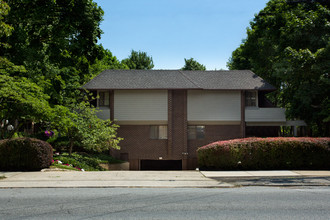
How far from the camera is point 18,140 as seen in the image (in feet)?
54.4

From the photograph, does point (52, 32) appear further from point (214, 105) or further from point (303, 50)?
point (303, 50)

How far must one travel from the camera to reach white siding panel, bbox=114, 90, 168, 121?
97.7ft

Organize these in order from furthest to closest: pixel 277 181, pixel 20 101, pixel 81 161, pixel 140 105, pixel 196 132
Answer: pixel 196 132 → pixel 140 105 → pixel 81 161 → pixel 20 101 → pixel 277 181

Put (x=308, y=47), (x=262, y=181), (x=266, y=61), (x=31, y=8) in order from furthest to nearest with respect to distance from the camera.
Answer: (x=266, y=61) < (x=308, y=47) < (x=31, y=8) < (x=262, y=181)

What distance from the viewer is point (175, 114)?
29906 millimetres

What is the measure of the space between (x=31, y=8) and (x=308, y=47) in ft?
67.8

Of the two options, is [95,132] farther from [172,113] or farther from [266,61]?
[266,61]

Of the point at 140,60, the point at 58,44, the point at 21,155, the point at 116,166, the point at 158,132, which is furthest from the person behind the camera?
the point at 140,60

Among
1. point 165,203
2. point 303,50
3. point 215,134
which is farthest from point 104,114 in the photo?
point 165,203

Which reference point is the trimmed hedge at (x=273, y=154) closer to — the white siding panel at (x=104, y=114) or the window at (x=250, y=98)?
the window at (x=250, y=98)

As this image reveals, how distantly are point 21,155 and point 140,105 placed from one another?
14501mm

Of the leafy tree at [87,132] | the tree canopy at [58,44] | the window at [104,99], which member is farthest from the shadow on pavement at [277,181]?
the window at [104,99]

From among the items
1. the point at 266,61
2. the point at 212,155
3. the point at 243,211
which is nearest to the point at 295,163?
the point at 212,155

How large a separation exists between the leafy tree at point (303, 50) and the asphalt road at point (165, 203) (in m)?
15.3
